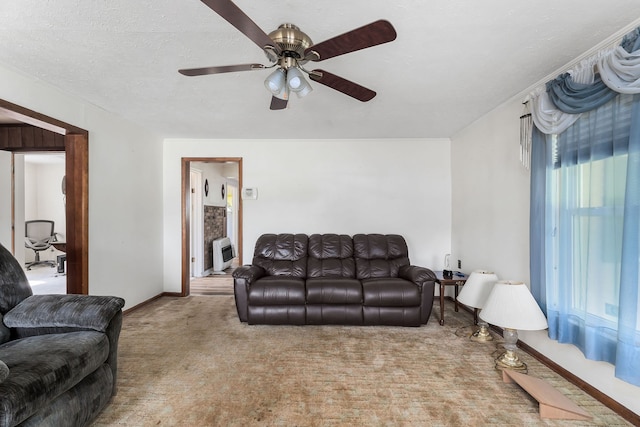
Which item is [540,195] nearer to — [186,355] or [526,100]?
[526,100]

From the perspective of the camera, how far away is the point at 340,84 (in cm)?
181

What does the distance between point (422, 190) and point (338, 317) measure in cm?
229

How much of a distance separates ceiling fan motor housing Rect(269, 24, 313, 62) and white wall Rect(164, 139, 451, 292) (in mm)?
2688

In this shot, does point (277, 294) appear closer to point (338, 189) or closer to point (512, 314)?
point (338, 189)

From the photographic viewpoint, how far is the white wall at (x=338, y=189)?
420cm

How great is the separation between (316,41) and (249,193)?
2733 mm

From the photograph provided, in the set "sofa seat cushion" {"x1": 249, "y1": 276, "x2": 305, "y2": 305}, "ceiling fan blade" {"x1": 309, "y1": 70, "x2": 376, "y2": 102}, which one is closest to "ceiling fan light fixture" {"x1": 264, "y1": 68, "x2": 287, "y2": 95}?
"ceiling fan blade" {"x1": 309, "y1": 70, "x2": 376, "y2": 102}

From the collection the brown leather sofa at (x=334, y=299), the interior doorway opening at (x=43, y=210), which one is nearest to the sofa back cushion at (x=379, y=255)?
the brown leather sofa at (x=334, y=299)

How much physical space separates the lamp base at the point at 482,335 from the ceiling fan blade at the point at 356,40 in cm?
272

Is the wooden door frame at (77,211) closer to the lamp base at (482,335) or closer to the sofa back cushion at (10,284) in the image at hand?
the sofa back cushion at (10,284)

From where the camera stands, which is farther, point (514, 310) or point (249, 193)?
point (249, 193)

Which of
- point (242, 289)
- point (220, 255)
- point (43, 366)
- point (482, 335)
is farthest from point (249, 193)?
point (482, 335)

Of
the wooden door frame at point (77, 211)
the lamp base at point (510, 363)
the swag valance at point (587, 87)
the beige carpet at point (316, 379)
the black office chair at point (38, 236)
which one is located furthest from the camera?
the black office chair at point (38, 236)

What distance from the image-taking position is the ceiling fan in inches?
47.2
